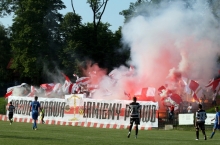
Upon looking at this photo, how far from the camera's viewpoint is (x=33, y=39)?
8088 cm

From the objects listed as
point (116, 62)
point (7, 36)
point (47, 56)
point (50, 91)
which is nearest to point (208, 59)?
point (50, 91)

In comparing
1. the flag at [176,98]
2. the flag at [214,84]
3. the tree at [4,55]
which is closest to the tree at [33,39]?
the tree at [4,55]

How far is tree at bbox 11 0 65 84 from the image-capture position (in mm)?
80125

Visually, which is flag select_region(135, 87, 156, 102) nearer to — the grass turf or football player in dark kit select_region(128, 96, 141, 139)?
the grass turf

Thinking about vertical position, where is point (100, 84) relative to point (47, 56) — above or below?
below

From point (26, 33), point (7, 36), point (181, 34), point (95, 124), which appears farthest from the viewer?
point (7, 36)

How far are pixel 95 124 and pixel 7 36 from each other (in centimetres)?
5911

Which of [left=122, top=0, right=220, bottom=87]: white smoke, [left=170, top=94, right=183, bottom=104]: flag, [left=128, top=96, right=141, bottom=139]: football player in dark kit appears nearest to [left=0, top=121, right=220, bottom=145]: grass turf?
[left=128, top=96, right=141, bottom=139]: football player in dark kit

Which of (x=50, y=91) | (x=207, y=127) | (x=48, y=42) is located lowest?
(x=207, y=127)

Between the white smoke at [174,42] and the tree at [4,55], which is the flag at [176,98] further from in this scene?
the tree at [4,55]

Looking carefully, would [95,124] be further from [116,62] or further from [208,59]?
[116,62]

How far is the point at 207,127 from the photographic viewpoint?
40125 millimetres

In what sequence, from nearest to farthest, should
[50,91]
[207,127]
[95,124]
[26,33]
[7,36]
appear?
1. [207,127]
2. [95,124]
3. [50,91]
4. [26,33]
5. [7,36]

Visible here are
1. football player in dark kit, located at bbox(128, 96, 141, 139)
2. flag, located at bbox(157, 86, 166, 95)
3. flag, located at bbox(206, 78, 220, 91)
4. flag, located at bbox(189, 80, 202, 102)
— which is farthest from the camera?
flag, located at bbox(206, 78, 220, 91)
